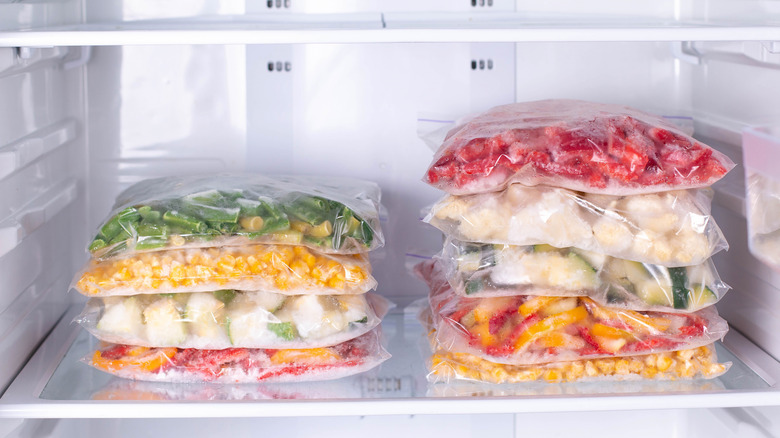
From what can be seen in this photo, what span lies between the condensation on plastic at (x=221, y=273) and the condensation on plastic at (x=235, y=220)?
0.02 m

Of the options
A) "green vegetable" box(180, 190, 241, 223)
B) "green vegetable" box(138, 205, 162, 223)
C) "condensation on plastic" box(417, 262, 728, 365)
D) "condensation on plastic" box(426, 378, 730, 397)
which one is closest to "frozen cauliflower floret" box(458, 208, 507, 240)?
"condensation on plastic" box(417, 262, 728, 365)

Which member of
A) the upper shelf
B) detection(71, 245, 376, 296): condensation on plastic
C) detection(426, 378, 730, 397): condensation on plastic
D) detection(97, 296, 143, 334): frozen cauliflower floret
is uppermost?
the upper shelf

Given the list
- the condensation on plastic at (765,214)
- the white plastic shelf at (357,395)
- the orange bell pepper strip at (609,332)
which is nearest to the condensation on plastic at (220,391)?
the white plastic shelf at (357,395)

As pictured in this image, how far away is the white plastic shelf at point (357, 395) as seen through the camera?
1024 millimetres

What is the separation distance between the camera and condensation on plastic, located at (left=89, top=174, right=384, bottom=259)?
42.3 inches

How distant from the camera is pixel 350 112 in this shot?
55.8 inches

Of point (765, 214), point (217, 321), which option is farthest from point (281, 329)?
point (765, 214)

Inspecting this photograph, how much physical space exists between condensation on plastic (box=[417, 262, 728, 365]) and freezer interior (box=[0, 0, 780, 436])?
0.36 feet

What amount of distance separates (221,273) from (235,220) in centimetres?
7

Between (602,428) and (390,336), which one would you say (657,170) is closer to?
(390,336)

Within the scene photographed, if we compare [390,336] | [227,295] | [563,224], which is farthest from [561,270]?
[227,295]

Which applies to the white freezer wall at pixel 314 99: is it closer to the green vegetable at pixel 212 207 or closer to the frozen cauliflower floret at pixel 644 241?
the green vegetable at pixel 212 207

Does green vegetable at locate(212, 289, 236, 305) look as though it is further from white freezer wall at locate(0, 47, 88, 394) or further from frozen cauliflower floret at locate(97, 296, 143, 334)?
white freezer wall at locate(0, 47, 88, 394)

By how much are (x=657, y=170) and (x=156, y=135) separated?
2.81 ft
